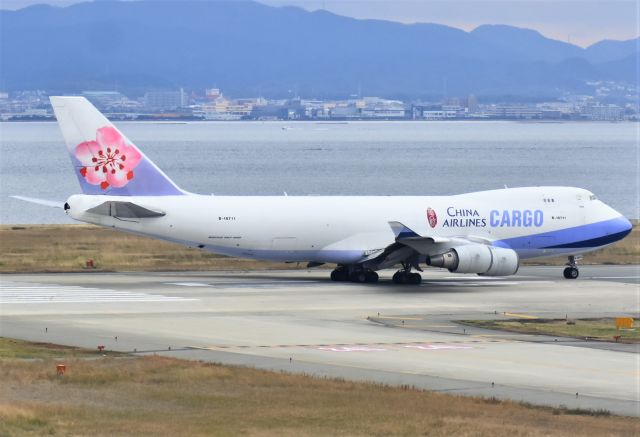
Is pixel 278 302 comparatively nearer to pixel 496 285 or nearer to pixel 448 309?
pixel 448 309

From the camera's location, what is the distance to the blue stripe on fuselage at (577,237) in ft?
187

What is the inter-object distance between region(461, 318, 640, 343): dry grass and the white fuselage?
439 inches

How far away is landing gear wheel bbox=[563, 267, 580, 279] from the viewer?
190 feet

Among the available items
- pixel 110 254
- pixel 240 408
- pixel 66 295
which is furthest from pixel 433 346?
pixel 110 254

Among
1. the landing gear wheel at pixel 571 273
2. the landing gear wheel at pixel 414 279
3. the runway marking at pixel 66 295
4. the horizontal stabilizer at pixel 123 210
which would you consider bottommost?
the runway marking at pixel 66 295

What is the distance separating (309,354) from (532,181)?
142869 mm

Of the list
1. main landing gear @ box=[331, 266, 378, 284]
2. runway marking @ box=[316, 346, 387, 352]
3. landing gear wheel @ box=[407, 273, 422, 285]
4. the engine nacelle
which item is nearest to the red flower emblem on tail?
landing gear wheel @ box=[407, 273, 422, 285]

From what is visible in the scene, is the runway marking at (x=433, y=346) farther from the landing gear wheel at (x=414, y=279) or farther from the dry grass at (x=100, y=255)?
the dry grass at (x=100, y=255)

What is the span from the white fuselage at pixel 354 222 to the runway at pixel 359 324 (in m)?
1.57

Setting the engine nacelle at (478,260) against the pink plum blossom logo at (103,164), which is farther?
the pink plum blossom logo at (103,164)

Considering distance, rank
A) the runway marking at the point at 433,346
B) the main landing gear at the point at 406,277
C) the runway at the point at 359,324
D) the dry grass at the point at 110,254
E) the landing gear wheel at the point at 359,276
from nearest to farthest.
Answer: the runway at the point at 359,324 → the runway marking at the point at 433,346 → the main landing gear at the point at 406,277 → the landing gear wheel at the point at 359,276 → the dry grass at the point at 110,254

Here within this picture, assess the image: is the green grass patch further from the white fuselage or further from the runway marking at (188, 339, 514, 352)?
the white fuselage

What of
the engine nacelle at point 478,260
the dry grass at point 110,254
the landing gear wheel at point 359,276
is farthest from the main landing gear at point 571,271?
the landing gear wheel at point 359,276

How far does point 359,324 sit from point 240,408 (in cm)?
1551
